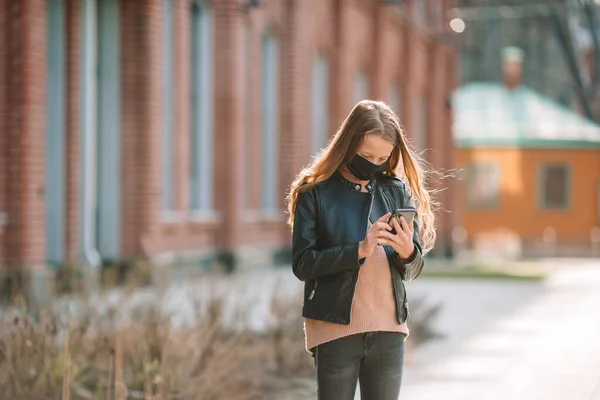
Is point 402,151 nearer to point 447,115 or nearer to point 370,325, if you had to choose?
point 370,325

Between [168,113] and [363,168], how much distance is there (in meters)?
15.8

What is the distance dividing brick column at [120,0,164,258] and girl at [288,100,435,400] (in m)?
14.1

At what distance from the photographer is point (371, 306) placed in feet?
15.0

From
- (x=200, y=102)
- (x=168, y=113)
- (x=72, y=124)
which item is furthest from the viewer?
(x=200, y=102)

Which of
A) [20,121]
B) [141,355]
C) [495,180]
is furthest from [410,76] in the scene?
[141,355]

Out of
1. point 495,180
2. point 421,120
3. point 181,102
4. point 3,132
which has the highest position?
point 421,120

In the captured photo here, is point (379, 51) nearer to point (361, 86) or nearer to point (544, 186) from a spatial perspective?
point (361, 86)

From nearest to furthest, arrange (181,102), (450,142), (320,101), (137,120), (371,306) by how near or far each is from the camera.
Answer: (371,306), (137,120), (181,102), (320,101), (450,142)

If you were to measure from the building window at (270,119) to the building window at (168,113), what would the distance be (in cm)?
473

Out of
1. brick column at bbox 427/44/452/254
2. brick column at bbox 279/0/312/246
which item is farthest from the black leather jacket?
brick column at bbox 427/44/452/254

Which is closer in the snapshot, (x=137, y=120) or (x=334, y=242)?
(x=334, y=242)

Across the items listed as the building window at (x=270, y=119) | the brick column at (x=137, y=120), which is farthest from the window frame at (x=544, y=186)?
the brick column at (x=137, y=120)

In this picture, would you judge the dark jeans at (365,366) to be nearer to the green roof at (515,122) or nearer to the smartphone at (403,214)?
the smartphone at (403,214)

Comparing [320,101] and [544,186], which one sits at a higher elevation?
[320,101]
